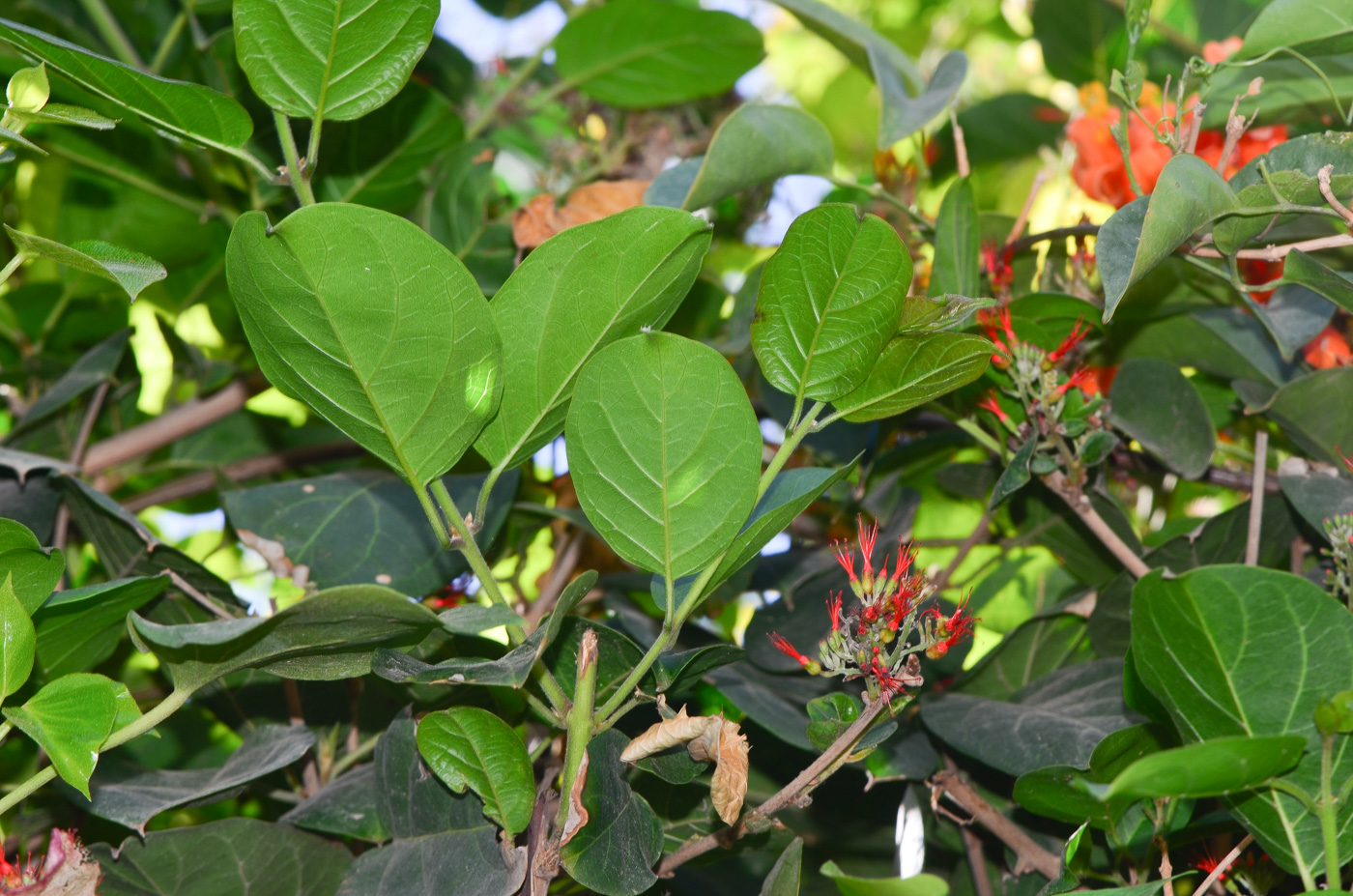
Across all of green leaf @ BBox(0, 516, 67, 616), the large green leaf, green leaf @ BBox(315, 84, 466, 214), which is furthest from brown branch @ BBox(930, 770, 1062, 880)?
green leaf @ BBox(315, 84, 466, 214)

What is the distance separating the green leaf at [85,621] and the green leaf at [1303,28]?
0.67m

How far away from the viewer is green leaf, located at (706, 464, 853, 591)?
40 cm

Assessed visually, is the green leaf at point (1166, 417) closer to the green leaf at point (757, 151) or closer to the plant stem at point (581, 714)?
the green leaf at point (757, 151)

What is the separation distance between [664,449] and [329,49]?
0.24 meters

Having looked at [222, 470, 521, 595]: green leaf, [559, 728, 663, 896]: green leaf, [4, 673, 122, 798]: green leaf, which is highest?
[4, 673, 122, 798]: green leaf

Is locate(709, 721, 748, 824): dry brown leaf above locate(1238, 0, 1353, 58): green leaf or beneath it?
beneath

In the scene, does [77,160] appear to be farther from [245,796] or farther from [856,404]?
[856,404]

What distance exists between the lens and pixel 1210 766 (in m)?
0.33

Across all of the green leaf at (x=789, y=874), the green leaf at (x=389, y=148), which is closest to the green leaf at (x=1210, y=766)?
the green leaf at (x=789, y=874)

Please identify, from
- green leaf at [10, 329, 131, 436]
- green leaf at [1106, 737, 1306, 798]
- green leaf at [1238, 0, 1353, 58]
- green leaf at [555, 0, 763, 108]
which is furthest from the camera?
green leaf at [555, 0, 763, 108]

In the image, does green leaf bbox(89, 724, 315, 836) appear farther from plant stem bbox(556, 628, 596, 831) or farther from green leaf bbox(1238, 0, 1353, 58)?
green leaf bbox(1238, 0, 1353, 58)

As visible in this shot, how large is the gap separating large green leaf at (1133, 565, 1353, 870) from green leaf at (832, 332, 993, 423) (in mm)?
115

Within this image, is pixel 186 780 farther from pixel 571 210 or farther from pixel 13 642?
pixel 571 210

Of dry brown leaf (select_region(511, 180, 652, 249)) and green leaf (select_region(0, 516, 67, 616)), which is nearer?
green leaf (select_region(0, 516, 67, 616))
